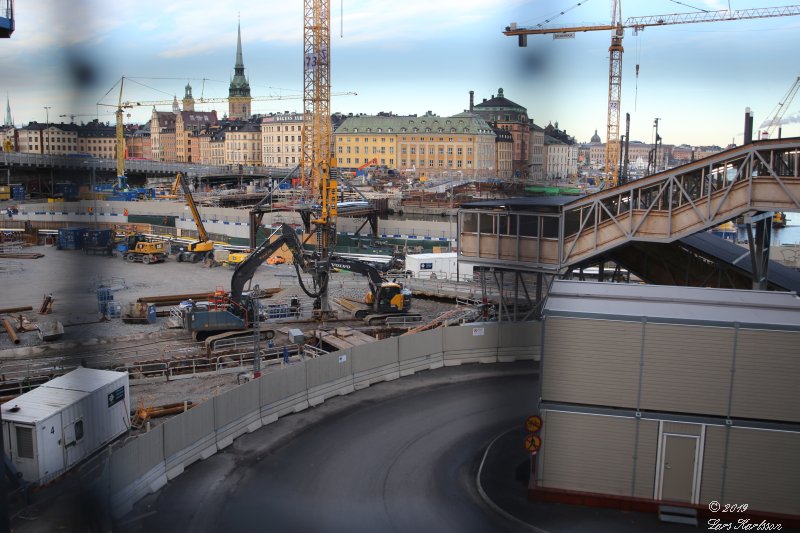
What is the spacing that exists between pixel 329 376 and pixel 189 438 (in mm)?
1887

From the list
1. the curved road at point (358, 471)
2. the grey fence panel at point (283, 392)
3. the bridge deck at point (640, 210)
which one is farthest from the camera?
the grey fence panel at point (283, 392)

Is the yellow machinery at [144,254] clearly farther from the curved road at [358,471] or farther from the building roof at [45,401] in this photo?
the building roof at [45,401]

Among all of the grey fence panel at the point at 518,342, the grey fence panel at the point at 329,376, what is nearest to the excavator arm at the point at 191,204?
the grey fence panel at the point at 518,342

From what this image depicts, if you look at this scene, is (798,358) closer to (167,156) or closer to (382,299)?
(382,299)

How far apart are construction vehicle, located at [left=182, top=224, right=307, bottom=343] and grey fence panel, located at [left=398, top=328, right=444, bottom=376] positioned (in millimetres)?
2546

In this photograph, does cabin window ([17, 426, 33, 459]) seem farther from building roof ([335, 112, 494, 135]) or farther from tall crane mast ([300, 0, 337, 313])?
building roof ([335, 112, 494, 135])

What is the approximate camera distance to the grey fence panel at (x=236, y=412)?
18.2ft

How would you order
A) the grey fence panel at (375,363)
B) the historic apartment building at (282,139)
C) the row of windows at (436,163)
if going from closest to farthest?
the grey fence panel at (375,363) → the row of windows at (436,163) → the historic apartment building at (282,139)

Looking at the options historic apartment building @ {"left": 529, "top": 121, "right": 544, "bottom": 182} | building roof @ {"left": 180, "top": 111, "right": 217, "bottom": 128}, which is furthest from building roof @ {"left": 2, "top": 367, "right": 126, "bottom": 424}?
building roof @ {"left": 180, "top": 111, "right": 217, "bottom": 128}

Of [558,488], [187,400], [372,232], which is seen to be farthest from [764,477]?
[372,232]

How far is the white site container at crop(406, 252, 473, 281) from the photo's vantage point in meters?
14.9

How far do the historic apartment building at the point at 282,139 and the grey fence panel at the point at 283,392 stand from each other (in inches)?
1471

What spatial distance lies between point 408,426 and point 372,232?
58.6 ft

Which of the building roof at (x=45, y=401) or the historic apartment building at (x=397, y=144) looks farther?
the historic apartment building at (x=397, y=144)
